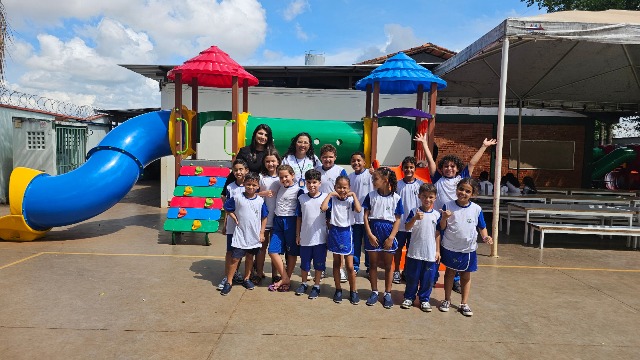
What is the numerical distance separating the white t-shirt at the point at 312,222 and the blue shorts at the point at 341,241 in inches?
5.8

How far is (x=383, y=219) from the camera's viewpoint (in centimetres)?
440

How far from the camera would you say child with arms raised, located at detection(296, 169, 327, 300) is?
4434 mm

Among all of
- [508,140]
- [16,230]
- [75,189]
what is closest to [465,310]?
[75,189]

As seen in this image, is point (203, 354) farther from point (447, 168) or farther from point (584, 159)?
point (584, 159)

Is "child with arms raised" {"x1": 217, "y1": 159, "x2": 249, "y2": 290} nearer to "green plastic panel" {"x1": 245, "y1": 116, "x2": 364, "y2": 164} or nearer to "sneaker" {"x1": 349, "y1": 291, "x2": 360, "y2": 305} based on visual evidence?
"sneaker" {"x1": 349, "y1": 291, "x2": 360, "y2": 305}

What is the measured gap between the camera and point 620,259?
6.76 m

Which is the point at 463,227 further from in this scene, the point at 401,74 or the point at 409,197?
the point at 401,74

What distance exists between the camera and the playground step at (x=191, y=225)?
6.74 meters

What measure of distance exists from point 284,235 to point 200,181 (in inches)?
125

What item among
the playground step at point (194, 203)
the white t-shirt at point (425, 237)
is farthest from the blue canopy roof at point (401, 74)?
the white t-shirt at point (425, 237)

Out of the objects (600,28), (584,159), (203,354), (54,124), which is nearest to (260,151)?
(203,354)

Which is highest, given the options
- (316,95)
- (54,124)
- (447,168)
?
(316,95)

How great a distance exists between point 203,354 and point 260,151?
273 centimetres

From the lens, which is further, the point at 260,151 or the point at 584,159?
the point at 584,159
